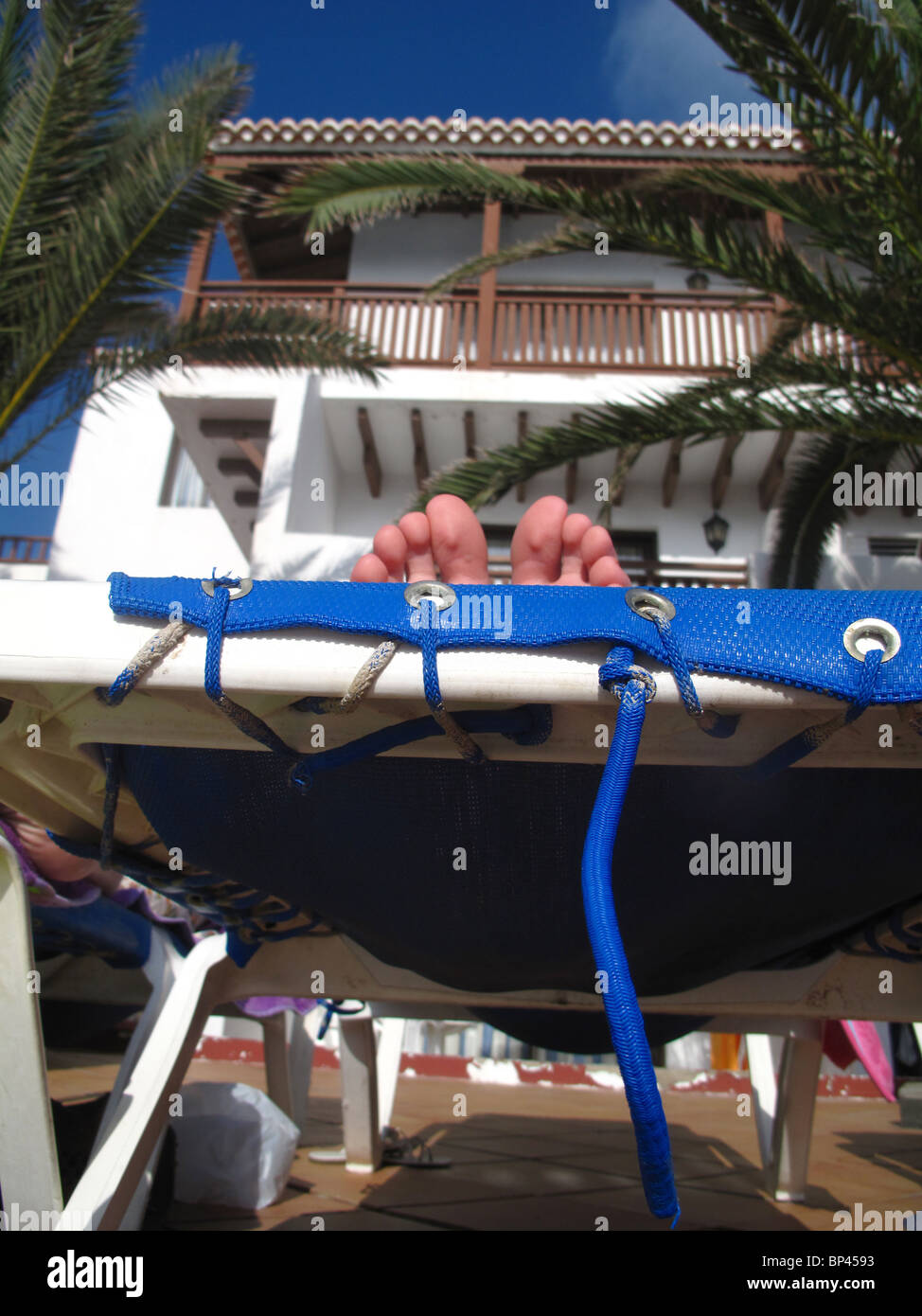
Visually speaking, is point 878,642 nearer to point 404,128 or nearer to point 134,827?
point 134,827

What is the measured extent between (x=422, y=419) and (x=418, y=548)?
23.4 ft

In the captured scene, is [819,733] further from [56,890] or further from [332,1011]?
[56,890]

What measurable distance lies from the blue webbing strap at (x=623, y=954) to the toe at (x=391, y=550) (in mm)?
527

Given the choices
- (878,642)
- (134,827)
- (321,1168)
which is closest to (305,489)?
(321,1168)

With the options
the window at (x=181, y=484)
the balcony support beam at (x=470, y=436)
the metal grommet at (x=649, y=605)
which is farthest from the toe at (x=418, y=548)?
the window at (x=181, y=484)

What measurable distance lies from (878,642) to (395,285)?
812cm

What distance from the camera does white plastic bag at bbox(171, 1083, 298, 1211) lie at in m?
1.90

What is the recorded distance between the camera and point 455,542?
1.16 metres

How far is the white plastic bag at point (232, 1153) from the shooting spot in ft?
6.24

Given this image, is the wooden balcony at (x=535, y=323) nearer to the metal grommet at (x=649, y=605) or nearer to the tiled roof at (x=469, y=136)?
the tiled roof at (x=469, y=136)

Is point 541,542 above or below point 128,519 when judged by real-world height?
below

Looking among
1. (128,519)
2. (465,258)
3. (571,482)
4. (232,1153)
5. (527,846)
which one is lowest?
(232,1153)

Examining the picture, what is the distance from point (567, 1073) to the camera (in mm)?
5492

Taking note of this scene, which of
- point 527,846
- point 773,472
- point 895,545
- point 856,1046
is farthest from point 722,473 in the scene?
point 527,846
